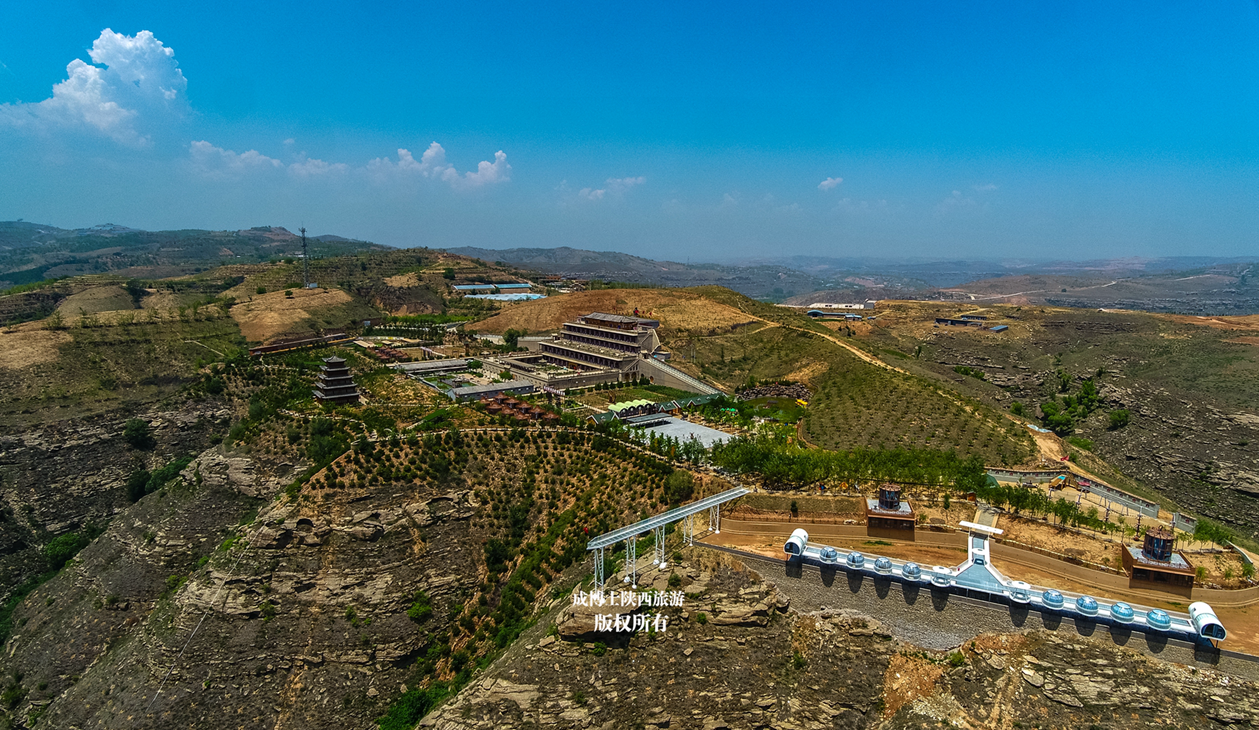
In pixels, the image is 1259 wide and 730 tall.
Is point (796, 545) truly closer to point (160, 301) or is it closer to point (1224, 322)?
point (1224, 322)

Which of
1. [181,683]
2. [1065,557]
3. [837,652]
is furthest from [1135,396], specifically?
[181,683]

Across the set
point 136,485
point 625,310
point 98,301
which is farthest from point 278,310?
point 625,310

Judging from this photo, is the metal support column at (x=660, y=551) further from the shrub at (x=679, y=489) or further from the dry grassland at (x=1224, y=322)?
the dry grassland at (x=1224, y=322)

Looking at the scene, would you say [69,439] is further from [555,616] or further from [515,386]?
[555,616]

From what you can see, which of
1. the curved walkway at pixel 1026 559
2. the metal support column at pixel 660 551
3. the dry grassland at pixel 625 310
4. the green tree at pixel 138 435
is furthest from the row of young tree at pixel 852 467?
the green tree at pixel 138 435

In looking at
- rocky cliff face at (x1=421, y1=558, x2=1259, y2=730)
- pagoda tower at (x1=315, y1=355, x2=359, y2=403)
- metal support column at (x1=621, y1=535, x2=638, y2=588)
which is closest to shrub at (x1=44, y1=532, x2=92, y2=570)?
pagoda tower at (x1=315, y1=355, x2=359, y2=403)

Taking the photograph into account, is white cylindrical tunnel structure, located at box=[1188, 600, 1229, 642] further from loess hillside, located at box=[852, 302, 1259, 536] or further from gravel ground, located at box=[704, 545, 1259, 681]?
loess hillside, located at box=[852, 302, 1259, 536]
